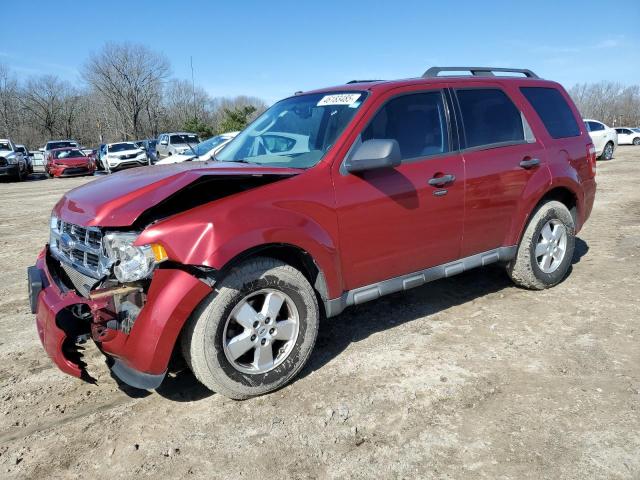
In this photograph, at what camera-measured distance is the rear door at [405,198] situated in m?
3.32

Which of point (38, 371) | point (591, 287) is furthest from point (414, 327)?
point (38, 371)

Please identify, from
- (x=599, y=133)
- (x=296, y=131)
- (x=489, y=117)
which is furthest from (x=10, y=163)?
(x=599, y=133)

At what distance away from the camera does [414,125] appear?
3.75 m

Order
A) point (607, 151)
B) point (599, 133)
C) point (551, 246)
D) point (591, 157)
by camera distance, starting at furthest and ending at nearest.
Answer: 1. point (607, 151)
2. point (599, 133)
3. point (591, 157)
4. point (551, 246)

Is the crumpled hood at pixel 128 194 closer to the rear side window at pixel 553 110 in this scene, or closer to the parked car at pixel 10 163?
the rear side window at pixel 553 110

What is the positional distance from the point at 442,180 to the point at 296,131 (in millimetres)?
1197

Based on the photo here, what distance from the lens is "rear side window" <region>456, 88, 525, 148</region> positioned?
4.04 metres

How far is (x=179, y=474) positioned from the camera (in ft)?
7.93

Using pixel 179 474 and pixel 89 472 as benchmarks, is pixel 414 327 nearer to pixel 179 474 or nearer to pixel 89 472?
pixel 179 474

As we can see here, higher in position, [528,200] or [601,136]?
[601,136]

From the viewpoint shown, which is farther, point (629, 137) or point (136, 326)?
point (629, 137)

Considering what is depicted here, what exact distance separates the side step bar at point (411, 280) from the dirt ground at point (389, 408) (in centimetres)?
43

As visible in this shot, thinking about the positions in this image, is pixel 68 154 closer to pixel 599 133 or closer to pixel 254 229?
pixel 599 133

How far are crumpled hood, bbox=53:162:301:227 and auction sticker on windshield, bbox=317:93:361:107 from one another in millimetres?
808
